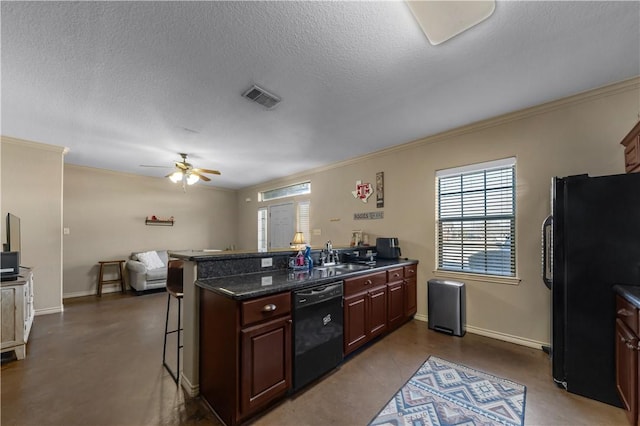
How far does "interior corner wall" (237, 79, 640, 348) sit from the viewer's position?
2.48 m

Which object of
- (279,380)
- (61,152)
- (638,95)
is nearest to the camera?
(279,380)

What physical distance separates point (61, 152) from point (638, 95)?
288 inches

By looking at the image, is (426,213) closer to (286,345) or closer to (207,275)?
(286,345)

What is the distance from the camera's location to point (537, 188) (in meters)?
2.79

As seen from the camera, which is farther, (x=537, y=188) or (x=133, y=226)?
(x=133, y=226)

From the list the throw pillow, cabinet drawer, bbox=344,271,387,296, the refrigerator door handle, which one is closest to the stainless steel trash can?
cabinet drawer, bbox=344,271,387,296

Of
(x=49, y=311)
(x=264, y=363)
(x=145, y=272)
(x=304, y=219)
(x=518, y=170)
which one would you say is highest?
(x=518, y=170)

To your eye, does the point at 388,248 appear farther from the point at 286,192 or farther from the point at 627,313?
the point at 286,192

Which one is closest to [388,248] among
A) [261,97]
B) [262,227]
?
[261,97]

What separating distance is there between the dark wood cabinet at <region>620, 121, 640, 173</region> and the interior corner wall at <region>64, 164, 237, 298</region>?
776cm

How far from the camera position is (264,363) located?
1.77 metres

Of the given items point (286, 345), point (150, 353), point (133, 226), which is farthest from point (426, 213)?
point (133, 226)

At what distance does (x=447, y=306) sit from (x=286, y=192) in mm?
4321

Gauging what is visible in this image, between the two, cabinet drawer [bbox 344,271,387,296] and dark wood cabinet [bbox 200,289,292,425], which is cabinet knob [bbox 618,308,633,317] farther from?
dark wood cabinet [bbox 200,289,292,425]
